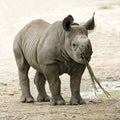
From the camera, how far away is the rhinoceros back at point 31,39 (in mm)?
13467

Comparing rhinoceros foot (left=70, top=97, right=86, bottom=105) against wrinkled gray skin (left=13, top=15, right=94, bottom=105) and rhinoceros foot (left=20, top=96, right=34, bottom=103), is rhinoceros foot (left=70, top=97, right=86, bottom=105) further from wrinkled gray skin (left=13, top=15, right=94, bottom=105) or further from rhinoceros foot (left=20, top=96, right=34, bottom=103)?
rhinoceros foot (left=20, top=96, right=34, bottom=103)

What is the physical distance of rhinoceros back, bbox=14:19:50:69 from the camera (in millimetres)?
13467

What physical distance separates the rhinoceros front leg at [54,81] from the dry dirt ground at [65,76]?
0.74 ft

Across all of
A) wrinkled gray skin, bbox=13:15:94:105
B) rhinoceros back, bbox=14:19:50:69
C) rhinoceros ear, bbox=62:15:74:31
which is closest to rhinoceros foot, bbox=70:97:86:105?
wrinkled gray skin, bbox=13:15:94:105

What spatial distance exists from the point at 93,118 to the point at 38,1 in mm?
30431

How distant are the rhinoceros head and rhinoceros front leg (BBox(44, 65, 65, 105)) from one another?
48 centimetres

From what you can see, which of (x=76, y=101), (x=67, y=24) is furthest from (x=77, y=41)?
(x=76, y=101)

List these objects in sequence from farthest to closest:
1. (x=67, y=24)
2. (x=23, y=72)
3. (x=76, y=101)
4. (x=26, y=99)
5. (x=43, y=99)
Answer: (x=23, y=72) < (x=43, y=99) < (x=26, y=99) < (x=76, y=101) < (x=67, y=24)

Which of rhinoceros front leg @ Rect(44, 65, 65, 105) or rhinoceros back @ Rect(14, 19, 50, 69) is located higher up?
rhinoceros back @ Rect(14, 19, 50, 69)

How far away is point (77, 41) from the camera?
40.4 feet

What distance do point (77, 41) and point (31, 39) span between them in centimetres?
169

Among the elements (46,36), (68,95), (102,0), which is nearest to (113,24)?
(102,0)

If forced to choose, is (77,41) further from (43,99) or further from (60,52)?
(43,99)

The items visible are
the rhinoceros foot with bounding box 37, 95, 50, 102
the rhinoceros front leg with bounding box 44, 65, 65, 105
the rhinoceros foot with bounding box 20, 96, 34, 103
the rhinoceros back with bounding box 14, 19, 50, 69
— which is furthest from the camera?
the rhinoceros foot with bounding box 37, 95, 50, 102
